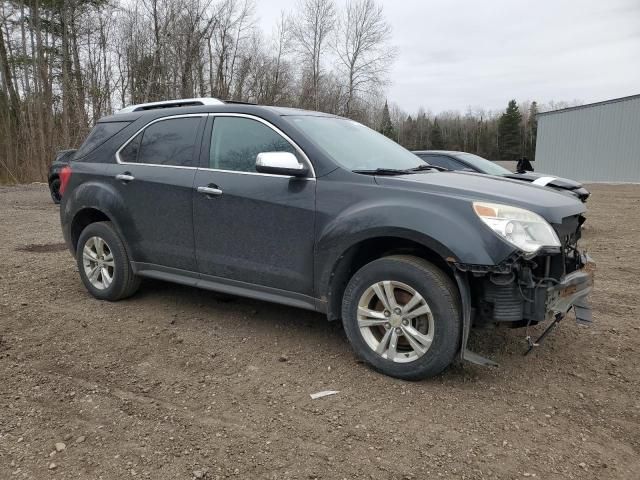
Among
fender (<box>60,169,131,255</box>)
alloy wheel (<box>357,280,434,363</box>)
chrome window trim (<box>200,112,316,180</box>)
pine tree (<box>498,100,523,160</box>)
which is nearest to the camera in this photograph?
alloy wheel (<box>357,280,434,363</box>)

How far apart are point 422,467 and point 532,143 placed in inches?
3144

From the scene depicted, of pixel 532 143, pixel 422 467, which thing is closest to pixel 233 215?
pixel 422 467

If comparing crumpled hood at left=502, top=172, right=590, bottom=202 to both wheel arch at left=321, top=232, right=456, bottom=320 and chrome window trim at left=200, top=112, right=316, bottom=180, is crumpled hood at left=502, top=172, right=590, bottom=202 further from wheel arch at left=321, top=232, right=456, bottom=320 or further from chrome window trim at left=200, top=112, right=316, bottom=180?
chrome window trim at left=200, top=112, right=316, bottom=180

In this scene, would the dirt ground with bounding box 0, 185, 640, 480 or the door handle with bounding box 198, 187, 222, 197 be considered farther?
the door handle with bounding box 198, 187, 222, 197

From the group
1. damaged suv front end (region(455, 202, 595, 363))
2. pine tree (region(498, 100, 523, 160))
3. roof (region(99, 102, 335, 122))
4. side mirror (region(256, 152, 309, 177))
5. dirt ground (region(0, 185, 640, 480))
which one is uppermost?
pine tree (region(498, 100, 523, 160))

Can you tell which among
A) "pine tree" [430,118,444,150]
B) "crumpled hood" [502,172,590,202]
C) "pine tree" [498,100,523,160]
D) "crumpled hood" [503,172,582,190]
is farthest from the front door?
"pine tree" [430,118,444,150]

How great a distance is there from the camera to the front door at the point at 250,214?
357 cm

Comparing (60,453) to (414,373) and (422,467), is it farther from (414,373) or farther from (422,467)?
(414,373)

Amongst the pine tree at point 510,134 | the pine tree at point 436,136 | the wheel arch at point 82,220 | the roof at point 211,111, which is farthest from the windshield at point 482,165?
the pine tree at point 436,136

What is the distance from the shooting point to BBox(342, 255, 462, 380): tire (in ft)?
9.93

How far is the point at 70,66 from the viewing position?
84.5 ft

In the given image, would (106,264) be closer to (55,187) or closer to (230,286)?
(230,286)

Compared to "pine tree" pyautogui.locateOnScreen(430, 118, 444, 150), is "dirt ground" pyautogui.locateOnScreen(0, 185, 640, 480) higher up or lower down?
lower down

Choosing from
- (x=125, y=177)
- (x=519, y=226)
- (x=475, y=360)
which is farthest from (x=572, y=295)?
(x=125, y=177)
